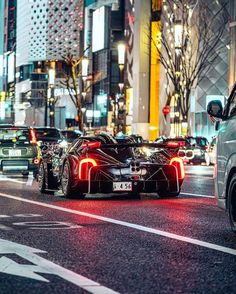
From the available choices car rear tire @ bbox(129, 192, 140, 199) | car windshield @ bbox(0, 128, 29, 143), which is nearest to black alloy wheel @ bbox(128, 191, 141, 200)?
car rear tire @ bbox(129, 192, 140, 199)

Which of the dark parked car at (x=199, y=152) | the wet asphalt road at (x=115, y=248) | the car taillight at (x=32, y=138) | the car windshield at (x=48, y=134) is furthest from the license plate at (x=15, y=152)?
the dark parked car at (x=199, y=152)

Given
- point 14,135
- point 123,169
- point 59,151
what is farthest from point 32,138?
point 123,169

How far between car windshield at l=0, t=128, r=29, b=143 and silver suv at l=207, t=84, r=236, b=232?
57.6ft

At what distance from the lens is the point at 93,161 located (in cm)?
1791

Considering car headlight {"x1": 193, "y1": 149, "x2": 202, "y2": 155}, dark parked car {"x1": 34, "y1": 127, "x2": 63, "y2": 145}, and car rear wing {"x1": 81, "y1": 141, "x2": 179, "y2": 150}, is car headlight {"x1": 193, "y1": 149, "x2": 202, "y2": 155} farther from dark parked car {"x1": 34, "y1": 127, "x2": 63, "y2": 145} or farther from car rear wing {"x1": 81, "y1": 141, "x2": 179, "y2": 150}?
car rear wing {"x1": 81, "y1": 141, "x2": 179, "y2": 150}

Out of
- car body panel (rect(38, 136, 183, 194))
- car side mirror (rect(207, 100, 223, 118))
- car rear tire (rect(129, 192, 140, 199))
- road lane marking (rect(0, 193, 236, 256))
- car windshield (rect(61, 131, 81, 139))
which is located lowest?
road lane marking (rect(0, 193, 236, 256))

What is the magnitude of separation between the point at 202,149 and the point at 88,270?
1590 inches

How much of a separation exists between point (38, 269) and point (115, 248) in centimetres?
188

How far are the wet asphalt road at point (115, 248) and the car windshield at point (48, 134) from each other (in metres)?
18.8

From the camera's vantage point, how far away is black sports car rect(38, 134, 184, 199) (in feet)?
58.5

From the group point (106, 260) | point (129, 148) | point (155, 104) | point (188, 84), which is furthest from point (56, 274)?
point (155, 104)

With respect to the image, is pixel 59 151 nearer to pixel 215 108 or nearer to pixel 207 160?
pixel 215 108

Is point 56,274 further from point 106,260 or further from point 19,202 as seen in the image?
point 19,202

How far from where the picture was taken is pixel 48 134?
35.9 m
